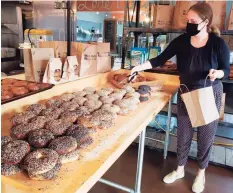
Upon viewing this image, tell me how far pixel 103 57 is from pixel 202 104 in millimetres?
1150

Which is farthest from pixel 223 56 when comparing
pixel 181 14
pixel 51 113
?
pixel 51 113

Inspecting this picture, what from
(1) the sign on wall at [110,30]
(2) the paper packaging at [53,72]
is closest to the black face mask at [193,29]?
(2) the paper packaging at [53,72]

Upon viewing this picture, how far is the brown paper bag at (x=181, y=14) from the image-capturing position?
2162 millimetres

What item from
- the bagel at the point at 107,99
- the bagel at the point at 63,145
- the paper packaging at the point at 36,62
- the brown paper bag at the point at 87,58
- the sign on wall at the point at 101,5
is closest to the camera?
the bagel at the point at 63,145

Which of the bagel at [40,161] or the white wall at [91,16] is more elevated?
the white wall at [91,16]

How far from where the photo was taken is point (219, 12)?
205 cm

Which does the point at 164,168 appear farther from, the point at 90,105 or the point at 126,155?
the point at 90,105

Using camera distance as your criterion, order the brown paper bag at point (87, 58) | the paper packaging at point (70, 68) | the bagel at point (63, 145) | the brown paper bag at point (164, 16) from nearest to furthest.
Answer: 1. the bagel at point (63, 145)
2. the paper packaging at point (70, 68)
3. the brown paper bag at point (87, 58)
4. the brown paper bag at point (164, 16)

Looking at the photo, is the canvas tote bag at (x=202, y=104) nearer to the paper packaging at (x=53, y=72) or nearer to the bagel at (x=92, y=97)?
the bagel at (x=92, y=97)

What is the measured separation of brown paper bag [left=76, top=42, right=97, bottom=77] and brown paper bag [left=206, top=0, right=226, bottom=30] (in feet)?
3.74

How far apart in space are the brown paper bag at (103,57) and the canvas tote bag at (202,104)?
39.9 inches

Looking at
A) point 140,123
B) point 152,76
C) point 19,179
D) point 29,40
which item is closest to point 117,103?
point 140,123

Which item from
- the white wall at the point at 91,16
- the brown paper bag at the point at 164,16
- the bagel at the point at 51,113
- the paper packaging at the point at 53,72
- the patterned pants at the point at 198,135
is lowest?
the patterned pants at the point at 198,135

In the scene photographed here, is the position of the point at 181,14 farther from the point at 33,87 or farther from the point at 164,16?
the point at 33,87
